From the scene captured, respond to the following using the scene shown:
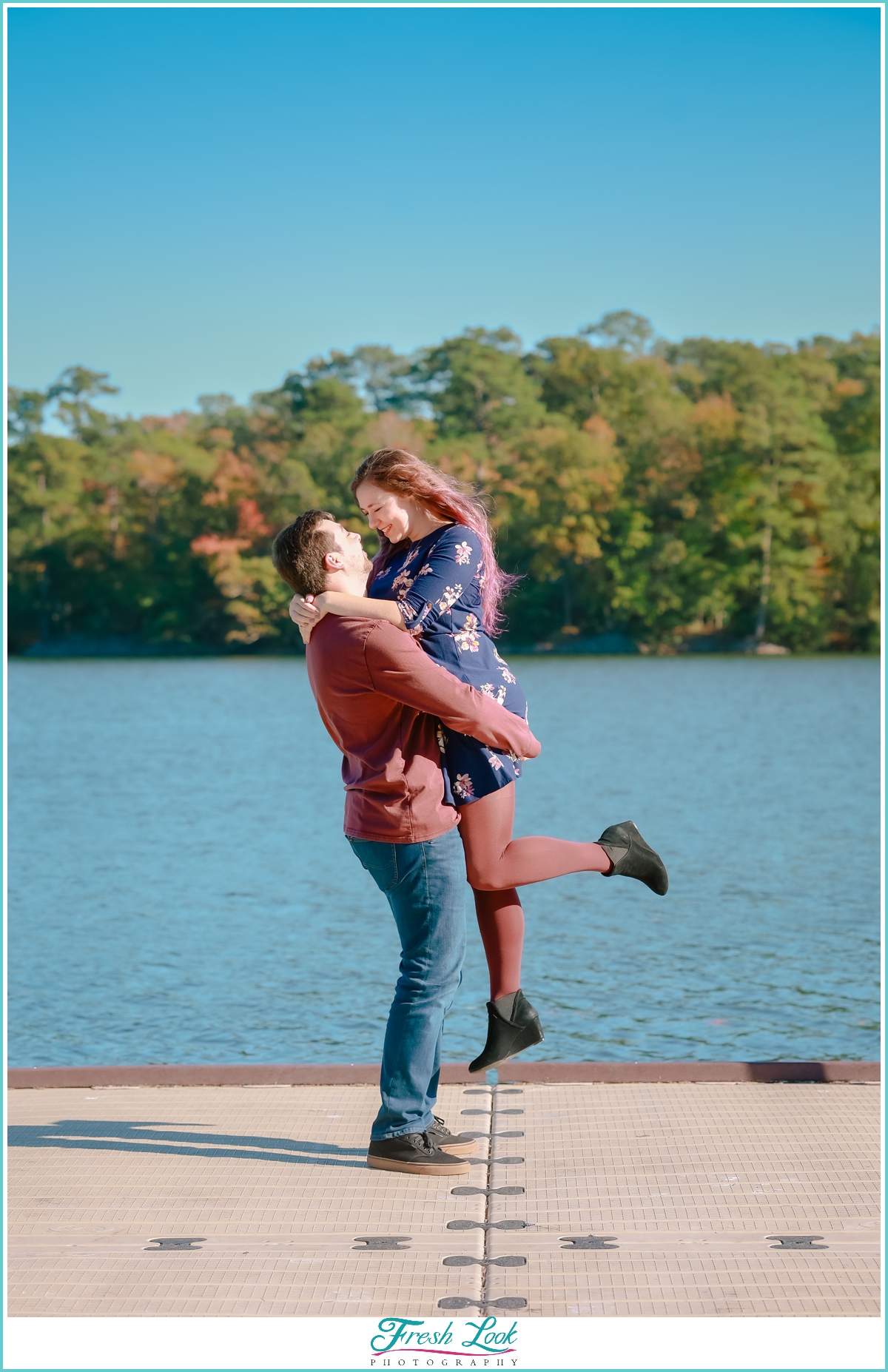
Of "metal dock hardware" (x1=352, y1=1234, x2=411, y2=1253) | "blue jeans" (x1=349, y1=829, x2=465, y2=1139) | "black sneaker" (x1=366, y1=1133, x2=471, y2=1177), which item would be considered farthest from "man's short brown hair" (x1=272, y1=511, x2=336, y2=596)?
"metal dock hardware" (x1=352, y1=1234, x2=411, y2=1253)

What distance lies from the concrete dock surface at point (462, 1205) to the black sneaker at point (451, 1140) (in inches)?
1.5

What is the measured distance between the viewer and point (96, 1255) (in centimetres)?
297

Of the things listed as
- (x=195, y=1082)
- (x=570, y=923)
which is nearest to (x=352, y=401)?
(x=570, y=923)

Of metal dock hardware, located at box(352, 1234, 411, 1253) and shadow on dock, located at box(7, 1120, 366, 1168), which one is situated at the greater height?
metal dock hardware, located at box(352, 1234, 411, 1253)

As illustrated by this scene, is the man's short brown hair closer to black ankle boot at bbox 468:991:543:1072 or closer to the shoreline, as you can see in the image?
black ankle boot at bbox 468:991:543:1072

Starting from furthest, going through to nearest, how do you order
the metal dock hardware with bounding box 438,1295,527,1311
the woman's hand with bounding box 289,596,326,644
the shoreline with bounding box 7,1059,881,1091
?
the shoreline with bounding box 7,1059,881,1091, the woman's hand with bounding box 289,596,326,644, the metal dock hardware with bounding box 438,1295,527,1311

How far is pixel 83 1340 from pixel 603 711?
27.3 m

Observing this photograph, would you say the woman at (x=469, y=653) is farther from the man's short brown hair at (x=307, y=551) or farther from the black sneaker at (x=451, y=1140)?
the black sneaker at (x=451, y=1140)

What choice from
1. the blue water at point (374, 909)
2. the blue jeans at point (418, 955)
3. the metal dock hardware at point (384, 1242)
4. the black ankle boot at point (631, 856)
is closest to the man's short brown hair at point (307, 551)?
the blue jeans at point (418, 955)

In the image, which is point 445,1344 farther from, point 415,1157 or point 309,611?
point 309,611

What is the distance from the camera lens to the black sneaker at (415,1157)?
3410mm

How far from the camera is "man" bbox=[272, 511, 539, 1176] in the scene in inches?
134

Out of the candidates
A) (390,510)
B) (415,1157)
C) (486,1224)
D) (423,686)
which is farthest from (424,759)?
(486,1224)

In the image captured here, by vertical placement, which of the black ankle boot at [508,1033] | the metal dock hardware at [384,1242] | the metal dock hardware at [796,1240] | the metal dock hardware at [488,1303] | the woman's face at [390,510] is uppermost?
the woman's face at [390,510]
